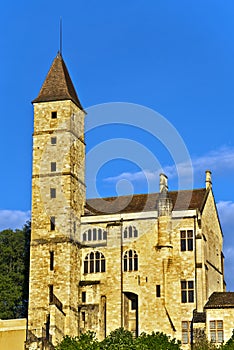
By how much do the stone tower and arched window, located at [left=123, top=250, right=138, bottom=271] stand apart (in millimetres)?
3867

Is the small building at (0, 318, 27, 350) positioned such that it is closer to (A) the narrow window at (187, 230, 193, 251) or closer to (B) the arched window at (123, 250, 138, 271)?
(A) the narrow window at (187, 230, 193, 251)

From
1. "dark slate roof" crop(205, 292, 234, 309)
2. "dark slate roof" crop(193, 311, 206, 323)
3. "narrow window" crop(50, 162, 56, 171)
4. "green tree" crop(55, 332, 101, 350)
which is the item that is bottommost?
"green tree" crop(55, 332, 101, 350)

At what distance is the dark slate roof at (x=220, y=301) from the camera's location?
212ft

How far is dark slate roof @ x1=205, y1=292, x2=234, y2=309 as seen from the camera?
6462 centimetres

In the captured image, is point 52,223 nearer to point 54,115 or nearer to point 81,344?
point 54,115

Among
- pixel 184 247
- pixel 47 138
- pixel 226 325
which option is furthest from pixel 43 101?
pixel 226 325

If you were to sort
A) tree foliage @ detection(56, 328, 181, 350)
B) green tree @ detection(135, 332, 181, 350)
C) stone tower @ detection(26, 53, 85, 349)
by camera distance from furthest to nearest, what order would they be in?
stone tower @ detection(26, 53, 85, 349), green tree @ detection(135, 332, 181, 350), tree foliage @ detection(56, 328, 181, 350)

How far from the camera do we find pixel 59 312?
66.9m

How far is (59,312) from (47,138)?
14.4 m

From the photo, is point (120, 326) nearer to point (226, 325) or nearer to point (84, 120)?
point (226, 325)

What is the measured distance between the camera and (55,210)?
70438mm

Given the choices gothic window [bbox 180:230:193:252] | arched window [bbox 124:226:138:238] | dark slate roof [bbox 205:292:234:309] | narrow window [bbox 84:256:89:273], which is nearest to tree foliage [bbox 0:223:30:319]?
narrow window [bbox 84:256:89:273]

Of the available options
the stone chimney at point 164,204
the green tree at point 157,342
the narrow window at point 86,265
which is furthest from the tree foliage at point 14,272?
the green tree at point 157,342

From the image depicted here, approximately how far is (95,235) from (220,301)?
11935 millimetres
